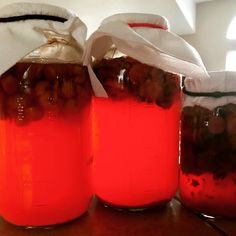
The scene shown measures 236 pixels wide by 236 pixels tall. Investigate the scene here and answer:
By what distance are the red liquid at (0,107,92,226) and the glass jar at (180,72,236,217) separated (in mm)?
152

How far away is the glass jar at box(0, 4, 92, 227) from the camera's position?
0.35 metres

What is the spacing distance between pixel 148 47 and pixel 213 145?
0.48ft

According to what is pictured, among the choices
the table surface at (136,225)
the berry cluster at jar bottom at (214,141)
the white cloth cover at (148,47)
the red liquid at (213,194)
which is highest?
the white cloth cover at (148,47)

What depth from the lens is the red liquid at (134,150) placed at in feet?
1.32

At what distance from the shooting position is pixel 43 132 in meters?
0.35

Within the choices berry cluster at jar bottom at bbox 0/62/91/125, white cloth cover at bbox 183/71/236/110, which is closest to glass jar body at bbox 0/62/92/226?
berry cluster at jar bottom at bbox 0/62/91/125

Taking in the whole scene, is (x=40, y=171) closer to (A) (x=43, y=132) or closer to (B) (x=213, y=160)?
(A) (x=43, y=132)

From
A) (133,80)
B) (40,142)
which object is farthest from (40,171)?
(133,80)

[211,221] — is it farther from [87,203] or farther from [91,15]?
[91,15]

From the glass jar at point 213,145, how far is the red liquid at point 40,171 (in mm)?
152

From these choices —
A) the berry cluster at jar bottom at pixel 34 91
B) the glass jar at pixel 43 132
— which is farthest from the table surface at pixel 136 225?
the berry cluster at jar bottom at pixel 34 91

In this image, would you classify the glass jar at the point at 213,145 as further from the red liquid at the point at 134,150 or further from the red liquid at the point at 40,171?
the red liquid at the point at 40,171

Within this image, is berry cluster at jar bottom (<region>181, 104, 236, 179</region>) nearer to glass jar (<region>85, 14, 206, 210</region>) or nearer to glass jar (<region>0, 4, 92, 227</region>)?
glass jar (<region>85, 14, 206, 210</region>)

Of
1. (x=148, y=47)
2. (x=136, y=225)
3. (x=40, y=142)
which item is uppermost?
(x=148, y=47)
